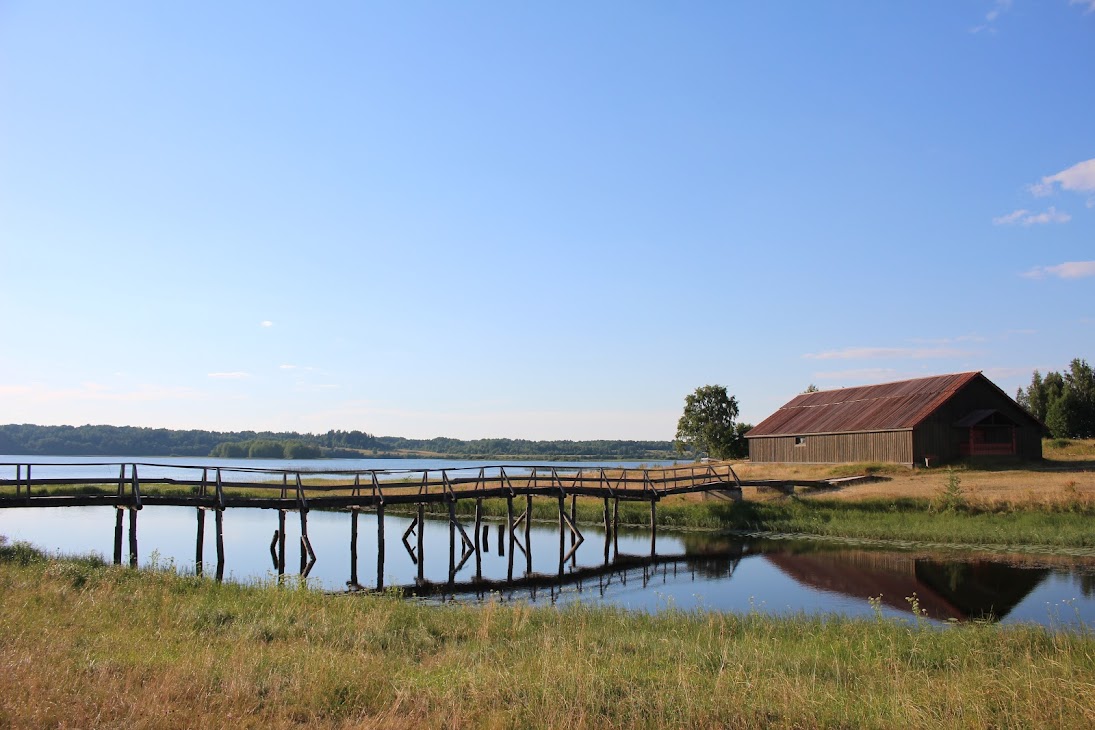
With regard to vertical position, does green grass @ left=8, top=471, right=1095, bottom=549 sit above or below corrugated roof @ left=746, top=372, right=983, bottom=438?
below

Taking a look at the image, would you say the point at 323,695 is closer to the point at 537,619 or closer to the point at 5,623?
the point at 5,623

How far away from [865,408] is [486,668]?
54.0m

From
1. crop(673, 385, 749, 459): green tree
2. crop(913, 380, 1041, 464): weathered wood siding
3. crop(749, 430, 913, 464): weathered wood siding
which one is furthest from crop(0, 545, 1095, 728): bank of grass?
crop(673, 385, 749, 459): green tree

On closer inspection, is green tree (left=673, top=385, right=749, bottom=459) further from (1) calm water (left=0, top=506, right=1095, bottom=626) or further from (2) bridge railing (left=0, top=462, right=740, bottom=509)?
(1) calm water (left=0, top=506, right=1095, bottom=626)

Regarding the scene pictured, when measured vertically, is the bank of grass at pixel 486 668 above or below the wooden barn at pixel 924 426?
below

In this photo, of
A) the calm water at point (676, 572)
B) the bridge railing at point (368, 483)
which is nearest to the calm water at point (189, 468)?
the bridge railing at point (368, 483)

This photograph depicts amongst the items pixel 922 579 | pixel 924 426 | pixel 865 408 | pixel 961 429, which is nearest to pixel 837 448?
pixel 865 408

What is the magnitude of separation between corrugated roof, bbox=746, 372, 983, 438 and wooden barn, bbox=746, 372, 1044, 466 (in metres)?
0.10

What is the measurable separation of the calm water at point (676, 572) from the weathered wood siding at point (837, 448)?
1990cm

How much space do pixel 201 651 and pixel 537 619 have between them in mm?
7624

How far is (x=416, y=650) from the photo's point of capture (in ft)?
44.2

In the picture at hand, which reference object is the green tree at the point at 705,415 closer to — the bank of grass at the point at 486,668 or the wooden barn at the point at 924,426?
the wooden barn at the point at 924,426

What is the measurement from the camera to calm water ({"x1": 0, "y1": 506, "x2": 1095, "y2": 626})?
22766 millimetres

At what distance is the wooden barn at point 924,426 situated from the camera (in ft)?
171
